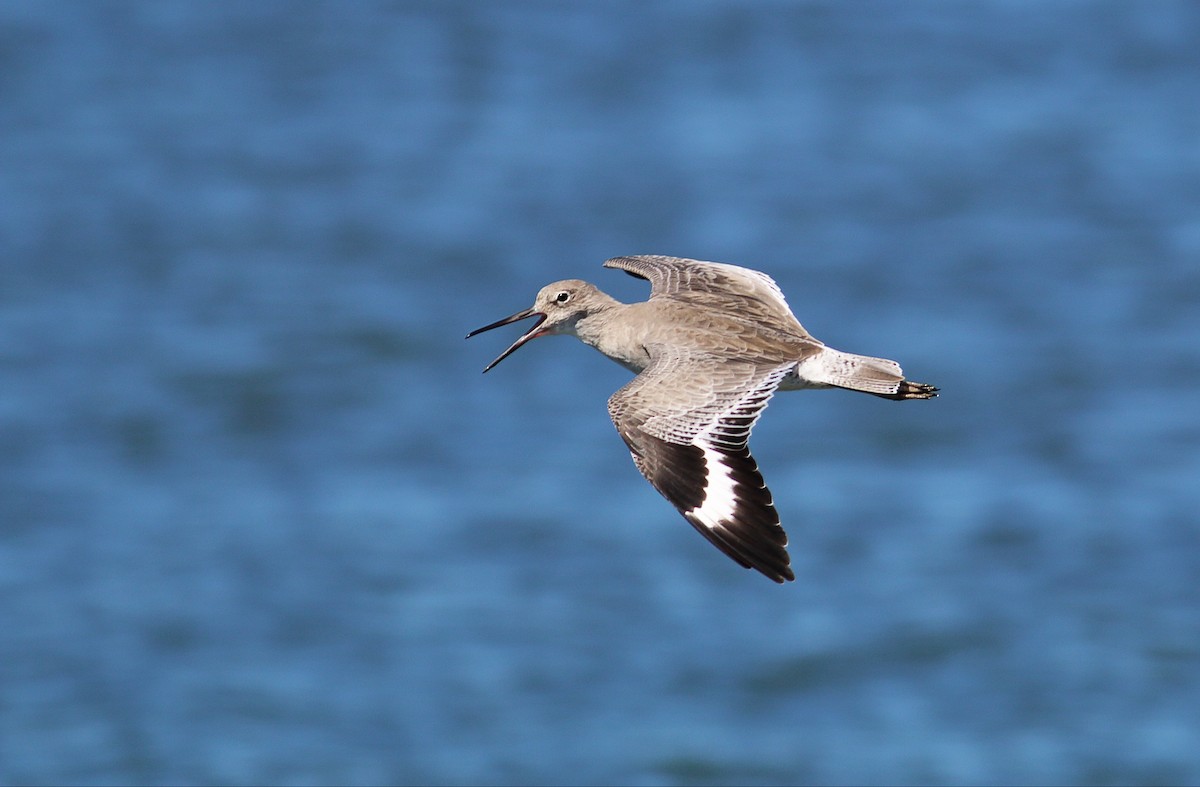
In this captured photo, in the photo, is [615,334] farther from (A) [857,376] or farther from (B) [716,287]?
(A) [857,376]

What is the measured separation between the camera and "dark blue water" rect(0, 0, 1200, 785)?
63.3 feet

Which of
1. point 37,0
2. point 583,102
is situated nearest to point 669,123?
point 583,102

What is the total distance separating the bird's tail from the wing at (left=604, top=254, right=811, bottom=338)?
1.62ft

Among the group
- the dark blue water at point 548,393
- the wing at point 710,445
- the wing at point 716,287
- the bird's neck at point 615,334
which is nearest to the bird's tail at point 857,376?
the wing at point 710,445

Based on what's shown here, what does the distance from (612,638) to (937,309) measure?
6.95m

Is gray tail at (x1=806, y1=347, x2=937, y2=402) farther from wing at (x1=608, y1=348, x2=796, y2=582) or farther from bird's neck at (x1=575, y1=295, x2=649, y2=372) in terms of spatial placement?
bird's neck at (x1=575, y1=295, x2=649, y2=372)

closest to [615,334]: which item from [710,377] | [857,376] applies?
[710,377]

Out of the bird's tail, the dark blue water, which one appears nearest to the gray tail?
the bird's tail

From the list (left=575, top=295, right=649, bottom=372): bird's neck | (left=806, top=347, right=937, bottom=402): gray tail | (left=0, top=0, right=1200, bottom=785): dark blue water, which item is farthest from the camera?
(left=0, top=0, right=1200, bottom=785): dark blue water

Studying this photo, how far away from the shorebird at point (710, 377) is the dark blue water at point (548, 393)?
32.6ft

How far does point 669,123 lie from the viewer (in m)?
27.0

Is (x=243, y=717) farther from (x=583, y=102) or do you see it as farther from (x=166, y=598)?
(x=583, y=102)

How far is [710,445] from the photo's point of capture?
762cm

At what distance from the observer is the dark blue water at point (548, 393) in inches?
759
